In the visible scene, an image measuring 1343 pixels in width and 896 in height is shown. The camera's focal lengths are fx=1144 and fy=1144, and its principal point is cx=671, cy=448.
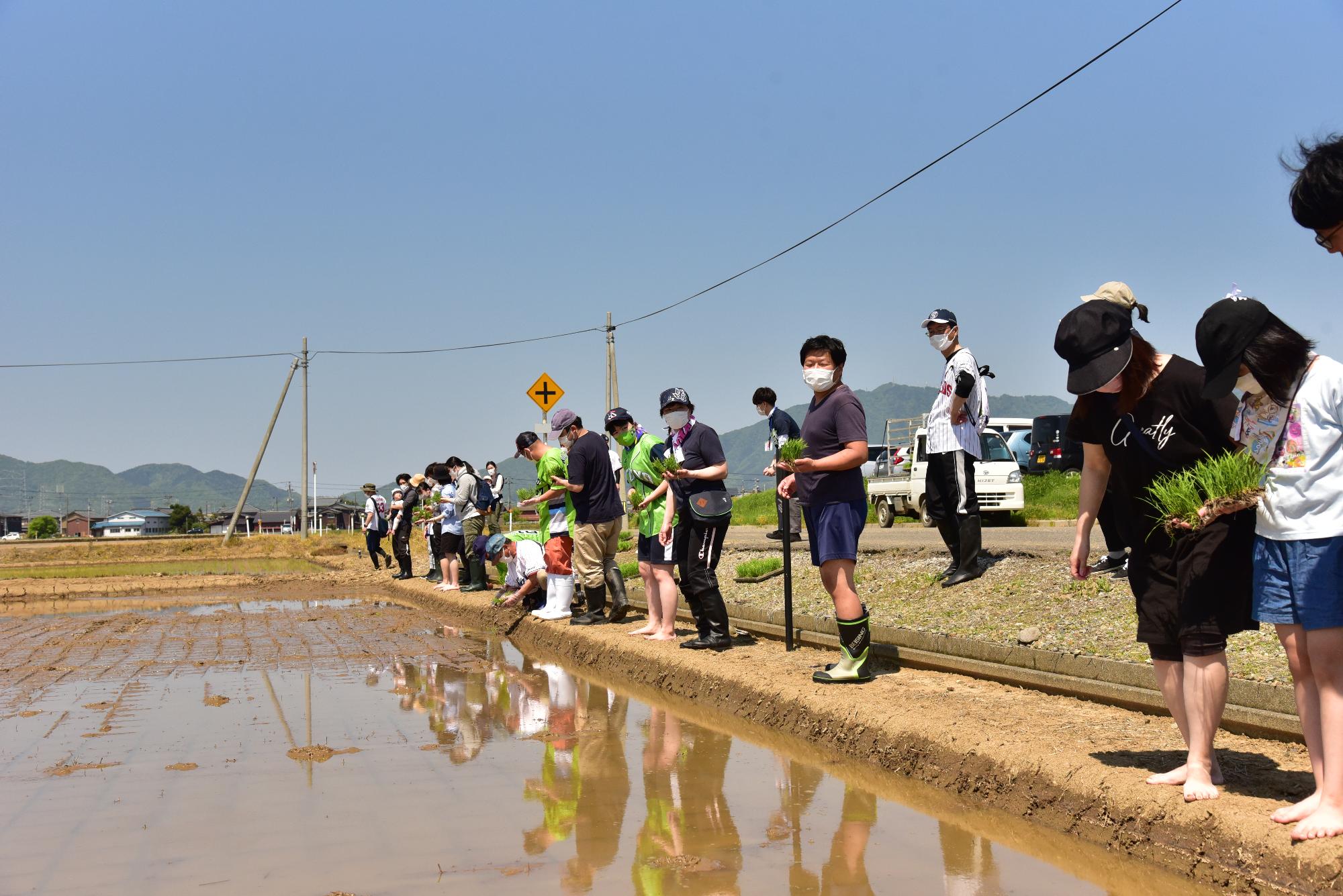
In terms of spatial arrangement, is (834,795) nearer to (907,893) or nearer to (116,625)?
(907,893)

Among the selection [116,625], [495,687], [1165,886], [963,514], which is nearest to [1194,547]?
[1165,886]

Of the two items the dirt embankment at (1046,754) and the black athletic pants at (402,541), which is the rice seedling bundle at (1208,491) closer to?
the dirt embankment at (1046,754)

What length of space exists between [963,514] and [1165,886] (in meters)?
4.67

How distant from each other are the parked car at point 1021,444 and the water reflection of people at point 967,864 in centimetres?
2678

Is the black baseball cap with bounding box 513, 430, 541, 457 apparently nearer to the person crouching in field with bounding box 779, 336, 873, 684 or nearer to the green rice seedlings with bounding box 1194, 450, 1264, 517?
the person crouching in field with bounding box 779, 336, 873, 684

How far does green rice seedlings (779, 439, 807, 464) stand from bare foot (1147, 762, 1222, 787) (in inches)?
129

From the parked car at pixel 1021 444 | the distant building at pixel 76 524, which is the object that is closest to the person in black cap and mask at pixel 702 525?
the parked car at pixel 1021 444

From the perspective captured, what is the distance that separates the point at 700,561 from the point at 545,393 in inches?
419

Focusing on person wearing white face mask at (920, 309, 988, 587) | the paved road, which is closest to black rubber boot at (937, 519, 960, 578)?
person wearing white face mask at (920, 309, 988, 587)

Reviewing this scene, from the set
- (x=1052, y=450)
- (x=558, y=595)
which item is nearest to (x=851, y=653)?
(x=558, y=595)

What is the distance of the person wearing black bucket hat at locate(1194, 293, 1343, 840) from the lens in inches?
137

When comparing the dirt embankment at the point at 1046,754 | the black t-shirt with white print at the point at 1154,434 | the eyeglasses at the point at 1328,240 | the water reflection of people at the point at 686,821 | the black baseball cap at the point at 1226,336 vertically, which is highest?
the eyeglasses at the point at 1328,240

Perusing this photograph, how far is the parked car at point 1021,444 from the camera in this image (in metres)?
30.6

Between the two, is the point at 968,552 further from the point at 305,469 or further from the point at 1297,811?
the point at 305,469
